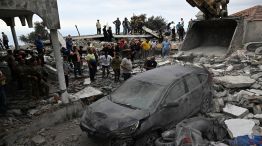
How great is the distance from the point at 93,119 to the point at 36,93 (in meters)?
3.80

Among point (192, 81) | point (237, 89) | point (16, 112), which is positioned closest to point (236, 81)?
point (237, 89)

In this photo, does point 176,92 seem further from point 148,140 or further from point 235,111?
point 235,111

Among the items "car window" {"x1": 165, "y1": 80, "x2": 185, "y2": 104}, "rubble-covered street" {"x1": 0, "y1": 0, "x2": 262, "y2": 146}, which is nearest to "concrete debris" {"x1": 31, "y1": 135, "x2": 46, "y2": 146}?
"rubble-covered street" {"x1": 0, "y1": 0, "x2": 262, "y2": 146}

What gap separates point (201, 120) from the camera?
275 inches

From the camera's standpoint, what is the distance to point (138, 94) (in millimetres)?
7453

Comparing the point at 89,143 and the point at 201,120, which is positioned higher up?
the point at 201,120

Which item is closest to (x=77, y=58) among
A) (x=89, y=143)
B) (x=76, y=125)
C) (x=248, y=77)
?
(x=76, y=125)

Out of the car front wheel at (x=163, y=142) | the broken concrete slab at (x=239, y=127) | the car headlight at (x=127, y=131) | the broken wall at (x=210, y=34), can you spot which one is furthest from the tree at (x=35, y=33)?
the car front wheel at (x=163, y=142)

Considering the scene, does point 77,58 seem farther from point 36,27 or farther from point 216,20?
point 36,27

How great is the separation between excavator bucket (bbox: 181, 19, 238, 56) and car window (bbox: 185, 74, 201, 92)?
26.8 ft

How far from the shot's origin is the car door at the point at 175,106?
6950 millimetres

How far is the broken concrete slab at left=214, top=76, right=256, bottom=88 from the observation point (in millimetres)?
10555

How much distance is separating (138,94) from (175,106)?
1020 millimetres

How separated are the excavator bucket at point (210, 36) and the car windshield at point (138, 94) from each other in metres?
9.27
